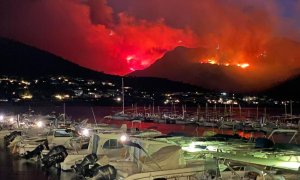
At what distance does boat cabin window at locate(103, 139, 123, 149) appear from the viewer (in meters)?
27.8

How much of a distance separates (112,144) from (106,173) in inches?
161

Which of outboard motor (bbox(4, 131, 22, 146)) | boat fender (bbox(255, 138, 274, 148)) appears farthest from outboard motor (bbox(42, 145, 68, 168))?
outboard motor (bbox(4, 131, 22, 146))

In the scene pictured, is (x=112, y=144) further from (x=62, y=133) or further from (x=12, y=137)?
(x=12, y=137)

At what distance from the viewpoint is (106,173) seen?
23891 mm

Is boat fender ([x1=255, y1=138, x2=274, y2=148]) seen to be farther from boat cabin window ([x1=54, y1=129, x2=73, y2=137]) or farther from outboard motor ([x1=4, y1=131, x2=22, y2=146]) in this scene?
outboard motor ([x1=4, y1=131, x2=22, y2=146])

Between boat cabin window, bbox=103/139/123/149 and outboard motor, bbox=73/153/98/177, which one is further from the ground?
boat cabin window, bbox=103/139/123/149

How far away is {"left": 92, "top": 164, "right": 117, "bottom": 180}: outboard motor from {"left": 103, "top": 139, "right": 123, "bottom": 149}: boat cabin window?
3.31 metres

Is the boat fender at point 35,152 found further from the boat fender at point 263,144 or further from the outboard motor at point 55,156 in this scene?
the boat fender at point 263,144

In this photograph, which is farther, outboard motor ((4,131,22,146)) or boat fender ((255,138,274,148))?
outboard motor ((4,131,22,146))

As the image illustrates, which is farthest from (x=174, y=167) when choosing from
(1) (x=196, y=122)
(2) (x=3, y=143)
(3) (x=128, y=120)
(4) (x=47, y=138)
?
(3) (x=128, y=120)

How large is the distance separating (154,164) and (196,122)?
229 feet

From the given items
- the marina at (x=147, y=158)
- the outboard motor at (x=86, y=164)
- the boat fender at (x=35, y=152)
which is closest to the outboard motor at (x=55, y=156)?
the marina at (x=147, y=158)

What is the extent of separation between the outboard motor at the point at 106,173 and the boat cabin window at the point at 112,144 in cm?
331

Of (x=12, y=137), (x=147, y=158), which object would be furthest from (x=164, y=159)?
(x=12, y=137)
